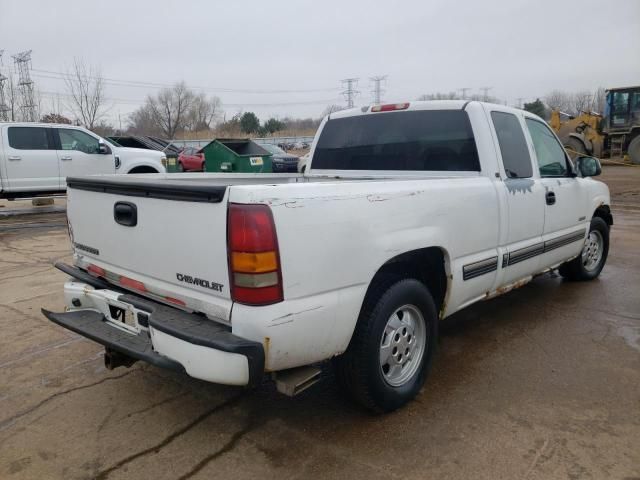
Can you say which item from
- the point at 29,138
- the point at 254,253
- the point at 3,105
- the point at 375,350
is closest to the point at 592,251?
the point at 375,350

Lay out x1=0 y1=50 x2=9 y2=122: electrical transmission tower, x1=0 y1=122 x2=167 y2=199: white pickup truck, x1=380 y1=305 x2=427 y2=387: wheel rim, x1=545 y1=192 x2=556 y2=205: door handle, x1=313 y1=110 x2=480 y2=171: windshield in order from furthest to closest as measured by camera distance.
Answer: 1. x1=0 y1=50 x2=9 y2=122: electrical transmission tower
2. x1=0 y1=122 x2=167 y2=199: white pickup truck
3. x1=545 y1=192 x2=556 y2=205: door handle
4. x1=313 y1=110 x2=480 y2=171: windshield
5. x1=380 y1=305 x2=427 y2=387: wheel rim

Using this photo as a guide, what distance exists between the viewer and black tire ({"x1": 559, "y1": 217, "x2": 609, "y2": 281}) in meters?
5.62

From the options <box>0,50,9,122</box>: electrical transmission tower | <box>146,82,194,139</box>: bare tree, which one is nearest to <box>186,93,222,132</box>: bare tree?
<box>146,82,194,139</box>: bare tree

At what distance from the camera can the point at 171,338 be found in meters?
2.45

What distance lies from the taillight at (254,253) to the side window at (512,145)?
92.0 inches

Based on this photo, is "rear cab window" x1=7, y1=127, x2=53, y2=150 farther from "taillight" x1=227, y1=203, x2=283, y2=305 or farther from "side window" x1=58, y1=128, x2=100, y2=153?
"taillight" x1=227, y1=203, x2=283, y2=305

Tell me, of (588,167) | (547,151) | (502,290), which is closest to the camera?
(502,290)

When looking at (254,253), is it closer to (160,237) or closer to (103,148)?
(160,237)

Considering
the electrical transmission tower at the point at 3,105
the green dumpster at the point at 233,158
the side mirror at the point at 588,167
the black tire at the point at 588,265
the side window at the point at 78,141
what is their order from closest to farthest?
1. the side mirror at the point at 588,167
2. the black tire at the point at 588,265
3. the side window at the point at 78,141
4. the green dumpster at the point at 233,158
5. the electrical transmission tower at the point at 3,105

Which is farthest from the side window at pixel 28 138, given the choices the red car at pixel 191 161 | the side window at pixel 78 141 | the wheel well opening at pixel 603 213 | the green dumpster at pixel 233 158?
the red car at pixel 191 161

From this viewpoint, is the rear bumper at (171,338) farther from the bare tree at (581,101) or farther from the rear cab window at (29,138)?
the bare tree at (581,101)

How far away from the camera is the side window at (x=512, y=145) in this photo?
13.0 feet

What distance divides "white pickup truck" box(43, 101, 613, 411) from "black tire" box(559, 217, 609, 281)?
149 centimetres

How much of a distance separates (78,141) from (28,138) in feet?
3.45
